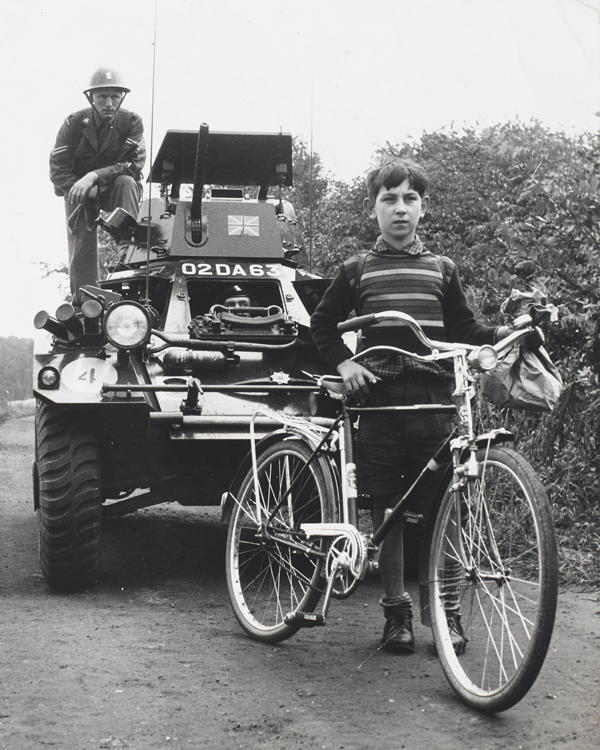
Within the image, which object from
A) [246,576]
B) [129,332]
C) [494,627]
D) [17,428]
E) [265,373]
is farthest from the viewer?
[17,428]

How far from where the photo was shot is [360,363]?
3945mm

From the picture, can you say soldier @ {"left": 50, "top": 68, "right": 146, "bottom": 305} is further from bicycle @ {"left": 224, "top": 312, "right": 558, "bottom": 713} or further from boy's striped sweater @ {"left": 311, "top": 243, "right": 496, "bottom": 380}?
boy's striped sweater @ {"left": 311, "top": 243, "right": 496, "bottom": 380}

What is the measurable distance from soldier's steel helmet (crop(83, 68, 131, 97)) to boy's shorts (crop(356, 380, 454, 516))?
175 inches

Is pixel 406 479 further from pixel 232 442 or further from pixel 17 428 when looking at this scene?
pixel 17 428

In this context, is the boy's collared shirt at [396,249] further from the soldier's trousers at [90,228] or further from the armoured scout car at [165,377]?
the soldier's trousers at [90,228]

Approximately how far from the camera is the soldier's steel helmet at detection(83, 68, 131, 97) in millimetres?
7379

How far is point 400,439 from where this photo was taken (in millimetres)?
3861

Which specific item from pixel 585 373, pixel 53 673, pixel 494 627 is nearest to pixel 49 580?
pixel 53 673

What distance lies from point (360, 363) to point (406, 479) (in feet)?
1.61

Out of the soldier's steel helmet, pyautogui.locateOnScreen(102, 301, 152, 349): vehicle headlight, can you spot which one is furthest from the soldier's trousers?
pyautogui.locateOnScreen(102, 301, 152, 349): vehicle headlight

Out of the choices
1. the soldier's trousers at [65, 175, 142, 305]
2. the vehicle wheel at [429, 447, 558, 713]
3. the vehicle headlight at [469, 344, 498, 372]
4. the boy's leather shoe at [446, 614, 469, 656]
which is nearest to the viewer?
the vehicle wheel at [429, 447, 558, 713]

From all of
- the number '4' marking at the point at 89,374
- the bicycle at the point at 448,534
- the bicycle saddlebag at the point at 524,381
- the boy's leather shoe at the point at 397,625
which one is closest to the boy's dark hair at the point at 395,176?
the bicycle at the point at 448,534

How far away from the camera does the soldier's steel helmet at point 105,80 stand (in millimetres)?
7379

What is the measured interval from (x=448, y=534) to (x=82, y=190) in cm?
472
